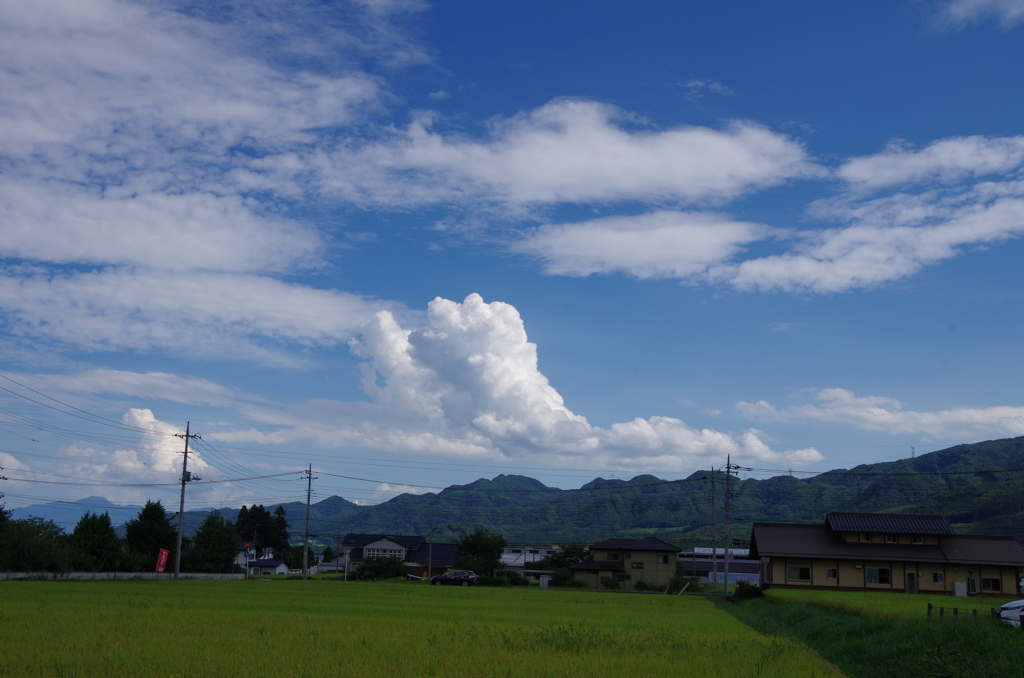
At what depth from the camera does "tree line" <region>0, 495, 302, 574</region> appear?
5894 centimetres

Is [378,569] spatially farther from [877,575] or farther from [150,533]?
[877,575]

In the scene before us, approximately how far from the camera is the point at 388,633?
71.2 feet

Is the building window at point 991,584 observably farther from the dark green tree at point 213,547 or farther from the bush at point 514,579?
the dark green tree at point 213,547

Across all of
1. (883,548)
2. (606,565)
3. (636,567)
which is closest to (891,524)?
(883,548)

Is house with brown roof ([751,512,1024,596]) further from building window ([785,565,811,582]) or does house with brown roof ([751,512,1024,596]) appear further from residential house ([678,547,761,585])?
residential house ([678,547,761,585])

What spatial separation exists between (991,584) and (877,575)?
27.1ft

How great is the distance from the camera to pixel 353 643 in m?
19.1

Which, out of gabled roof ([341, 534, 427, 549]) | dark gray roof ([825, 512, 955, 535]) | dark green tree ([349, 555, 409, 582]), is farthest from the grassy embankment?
gabled roof ([341, 534, 427, 549])

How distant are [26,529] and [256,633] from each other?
170 ft

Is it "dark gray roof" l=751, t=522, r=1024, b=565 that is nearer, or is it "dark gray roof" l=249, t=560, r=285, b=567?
"dark gray roof" l=751, t=522, r=1024, b=565

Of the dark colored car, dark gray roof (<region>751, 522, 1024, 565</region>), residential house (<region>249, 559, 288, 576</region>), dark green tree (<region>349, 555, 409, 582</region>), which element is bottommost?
residential house (<region>249, 559, 288, 576</region>)

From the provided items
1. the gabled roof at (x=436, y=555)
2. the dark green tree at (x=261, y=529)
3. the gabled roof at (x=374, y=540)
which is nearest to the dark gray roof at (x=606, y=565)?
the gabled roof at (x=436, y=555)

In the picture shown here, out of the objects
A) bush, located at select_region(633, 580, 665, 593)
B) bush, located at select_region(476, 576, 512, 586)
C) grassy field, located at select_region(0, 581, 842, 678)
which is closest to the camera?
grassy field, located at select_region(0, 581, 842, 678)

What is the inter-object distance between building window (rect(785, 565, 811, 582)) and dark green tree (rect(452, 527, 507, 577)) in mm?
35175
